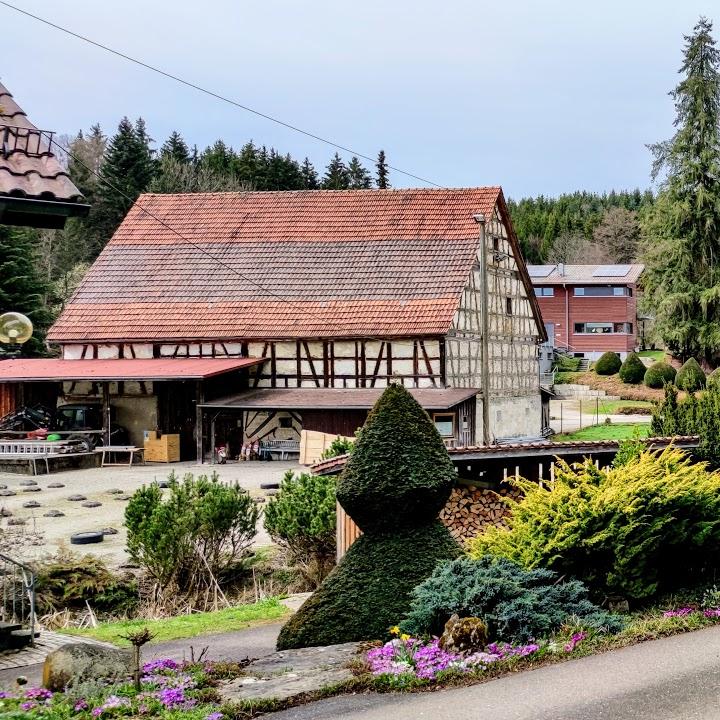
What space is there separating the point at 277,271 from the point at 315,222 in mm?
2997

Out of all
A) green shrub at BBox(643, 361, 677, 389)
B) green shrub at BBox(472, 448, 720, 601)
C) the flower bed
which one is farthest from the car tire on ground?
green shrub at BBox(643, 361, 677, 389)

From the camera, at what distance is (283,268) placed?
1469 inches

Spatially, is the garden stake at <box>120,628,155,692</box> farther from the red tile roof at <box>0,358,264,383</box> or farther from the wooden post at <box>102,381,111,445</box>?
the wooden post at <box>102,381,111,445</box>

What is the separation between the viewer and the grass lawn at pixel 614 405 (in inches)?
1745

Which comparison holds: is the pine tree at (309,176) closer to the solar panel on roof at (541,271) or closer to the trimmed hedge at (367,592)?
the solar panel on roof at (541,271)

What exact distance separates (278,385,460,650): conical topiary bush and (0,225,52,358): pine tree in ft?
126

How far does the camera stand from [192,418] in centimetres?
3494

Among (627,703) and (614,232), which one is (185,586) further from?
(614,232)

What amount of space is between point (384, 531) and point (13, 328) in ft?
13.6

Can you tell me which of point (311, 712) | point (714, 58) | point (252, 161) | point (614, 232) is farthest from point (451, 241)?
point (614, 232)

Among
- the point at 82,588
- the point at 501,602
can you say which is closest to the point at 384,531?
the point at 501,602

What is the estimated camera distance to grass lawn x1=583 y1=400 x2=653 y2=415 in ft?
145

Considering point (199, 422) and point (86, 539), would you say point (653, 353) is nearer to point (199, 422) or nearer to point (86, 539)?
point (199, 422)

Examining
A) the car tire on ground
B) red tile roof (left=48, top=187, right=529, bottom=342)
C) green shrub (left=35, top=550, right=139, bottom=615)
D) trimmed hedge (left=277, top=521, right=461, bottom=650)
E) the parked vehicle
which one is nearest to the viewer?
trimmed hedge (left=277, top=521, right=461, bottom=650)
